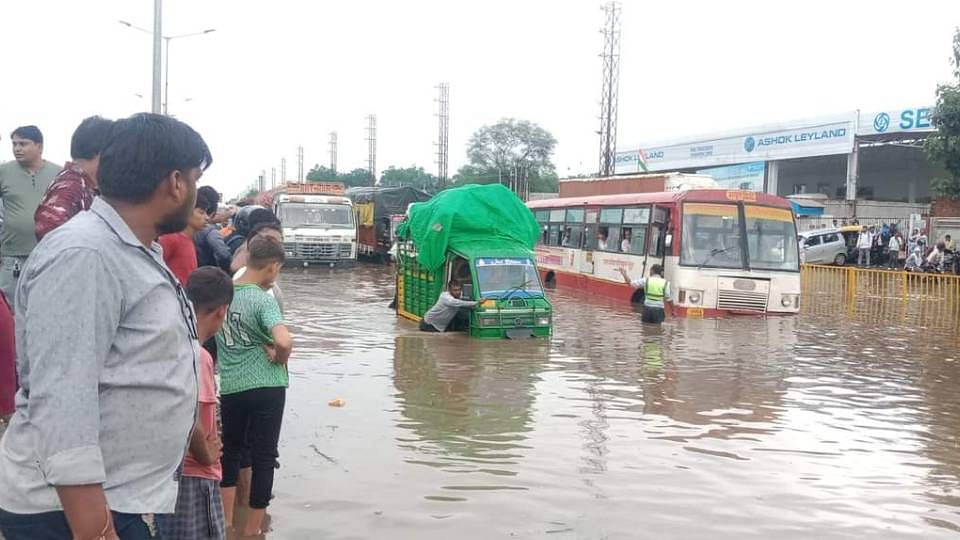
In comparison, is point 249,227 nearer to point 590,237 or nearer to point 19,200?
point 19,200

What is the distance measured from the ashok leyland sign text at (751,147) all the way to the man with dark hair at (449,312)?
99.1 ft

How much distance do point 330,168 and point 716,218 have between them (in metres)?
73.0

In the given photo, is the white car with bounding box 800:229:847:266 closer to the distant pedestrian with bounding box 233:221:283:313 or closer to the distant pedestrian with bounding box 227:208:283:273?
the distant pedestrian with bounding box 227:208:283:273

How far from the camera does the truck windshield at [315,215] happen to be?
26797mm

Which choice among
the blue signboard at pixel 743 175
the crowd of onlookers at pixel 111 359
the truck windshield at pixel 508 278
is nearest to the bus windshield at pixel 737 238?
the truck windshield at pixel 508 278

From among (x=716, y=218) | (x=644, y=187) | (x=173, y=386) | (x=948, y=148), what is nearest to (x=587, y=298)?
(x=644, y=187)

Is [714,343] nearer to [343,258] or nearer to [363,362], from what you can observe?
[363,362]

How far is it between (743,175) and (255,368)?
43.3 m

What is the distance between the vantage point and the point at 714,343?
13.3 metres

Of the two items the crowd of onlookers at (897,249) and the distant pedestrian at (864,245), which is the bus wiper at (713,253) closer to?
the crowd of onlookers at (897,249)

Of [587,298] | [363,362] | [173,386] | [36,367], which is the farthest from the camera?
[587,298]

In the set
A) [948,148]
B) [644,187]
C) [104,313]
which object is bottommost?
[104,313]

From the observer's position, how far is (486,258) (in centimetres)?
1268

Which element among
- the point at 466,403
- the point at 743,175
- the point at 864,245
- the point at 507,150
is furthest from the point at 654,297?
the point at 507,150
